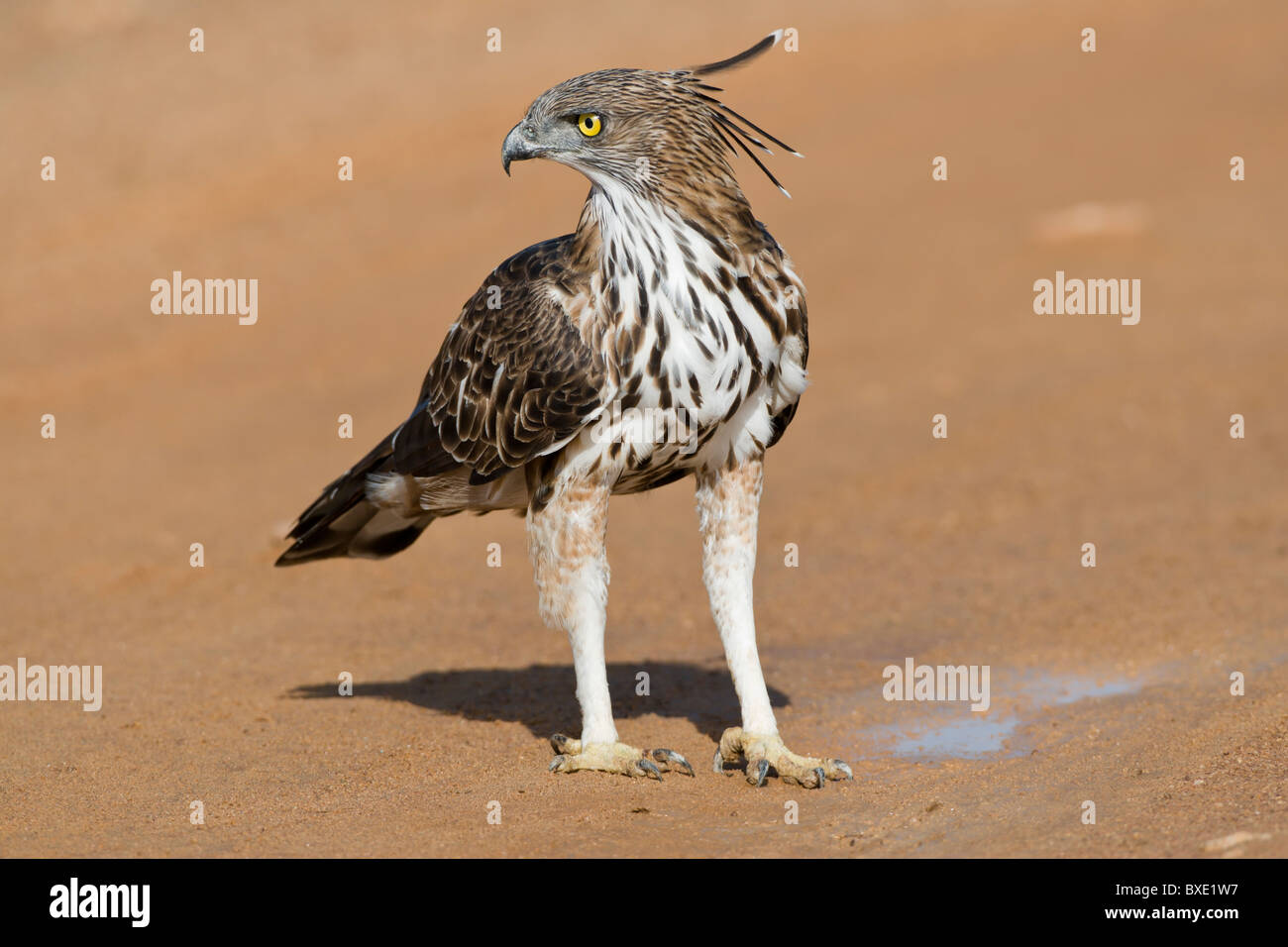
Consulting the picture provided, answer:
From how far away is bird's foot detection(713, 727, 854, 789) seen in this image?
Result: 244 inches

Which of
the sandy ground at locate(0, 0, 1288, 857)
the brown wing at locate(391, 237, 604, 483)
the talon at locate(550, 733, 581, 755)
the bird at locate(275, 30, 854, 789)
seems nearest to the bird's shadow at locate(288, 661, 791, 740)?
the sandy ground at locate(0, 0, 1288, 857)

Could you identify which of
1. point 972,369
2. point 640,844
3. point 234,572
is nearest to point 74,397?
point 234,572

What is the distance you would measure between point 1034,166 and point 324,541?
52.7 ft

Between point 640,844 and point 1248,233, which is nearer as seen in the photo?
point 640,844

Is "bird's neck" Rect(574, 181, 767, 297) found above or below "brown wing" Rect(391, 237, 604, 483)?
above

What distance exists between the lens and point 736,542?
6492mm

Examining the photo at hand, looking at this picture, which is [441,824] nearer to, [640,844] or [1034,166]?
[640,844]

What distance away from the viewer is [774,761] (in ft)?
20.6

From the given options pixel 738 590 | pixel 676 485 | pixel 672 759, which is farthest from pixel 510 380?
pixel 676 485

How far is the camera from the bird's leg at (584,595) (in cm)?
625

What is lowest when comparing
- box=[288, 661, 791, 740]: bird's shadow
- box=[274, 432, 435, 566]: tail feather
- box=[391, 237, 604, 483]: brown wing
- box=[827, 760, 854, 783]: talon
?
box=[827, 760, 854, 783]: talon

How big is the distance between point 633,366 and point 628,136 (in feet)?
2.91

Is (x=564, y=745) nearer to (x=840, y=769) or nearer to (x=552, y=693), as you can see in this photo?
(x=840, y=769)

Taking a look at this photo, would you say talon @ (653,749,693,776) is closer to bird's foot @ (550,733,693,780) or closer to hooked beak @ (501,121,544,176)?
bird's foot @ (550,733,693,780)
